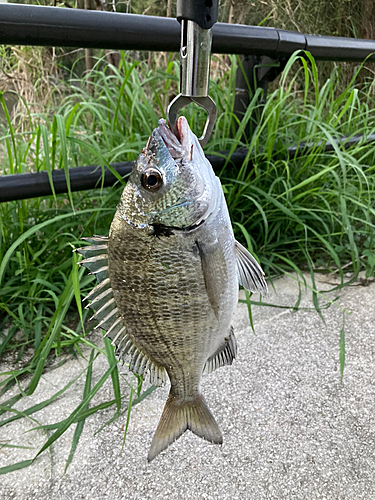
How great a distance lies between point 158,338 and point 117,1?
380cm

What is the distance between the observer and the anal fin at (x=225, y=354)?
795mm

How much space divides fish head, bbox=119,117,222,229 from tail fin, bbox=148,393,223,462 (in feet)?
1.24

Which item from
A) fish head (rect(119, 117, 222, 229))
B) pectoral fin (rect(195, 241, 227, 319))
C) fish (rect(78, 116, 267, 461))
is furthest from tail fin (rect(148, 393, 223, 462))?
fish head (rect(119, 117, 222, 229))

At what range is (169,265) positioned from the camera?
25.8 inches

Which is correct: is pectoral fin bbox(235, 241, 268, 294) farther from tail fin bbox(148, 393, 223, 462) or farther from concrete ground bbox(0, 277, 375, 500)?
concrete ground bbox(0, 277, 375, 500)

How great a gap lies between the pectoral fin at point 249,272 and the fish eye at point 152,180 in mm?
196

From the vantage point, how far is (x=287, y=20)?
4.33 m

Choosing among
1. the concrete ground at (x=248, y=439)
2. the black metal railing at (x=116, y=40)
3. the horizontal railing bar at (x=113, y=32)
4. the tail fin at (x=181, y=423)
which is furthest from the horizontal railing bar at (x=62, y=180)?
the tail fin at (x=181, y=423)

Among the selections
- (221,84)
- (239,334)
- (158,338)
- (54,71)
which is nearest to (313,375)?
(239,334)

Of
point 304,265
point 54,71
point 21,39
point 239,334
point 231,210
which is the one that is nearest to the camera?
point 21,39

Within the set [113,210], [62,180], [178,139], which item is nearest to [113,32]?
[62,180]

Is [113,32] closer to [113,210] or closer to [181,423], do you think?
[113,210]

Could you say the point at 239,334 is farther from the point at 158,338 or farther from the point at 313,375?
the point at 158,338

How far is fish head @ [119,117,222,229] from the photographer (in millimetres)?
630
